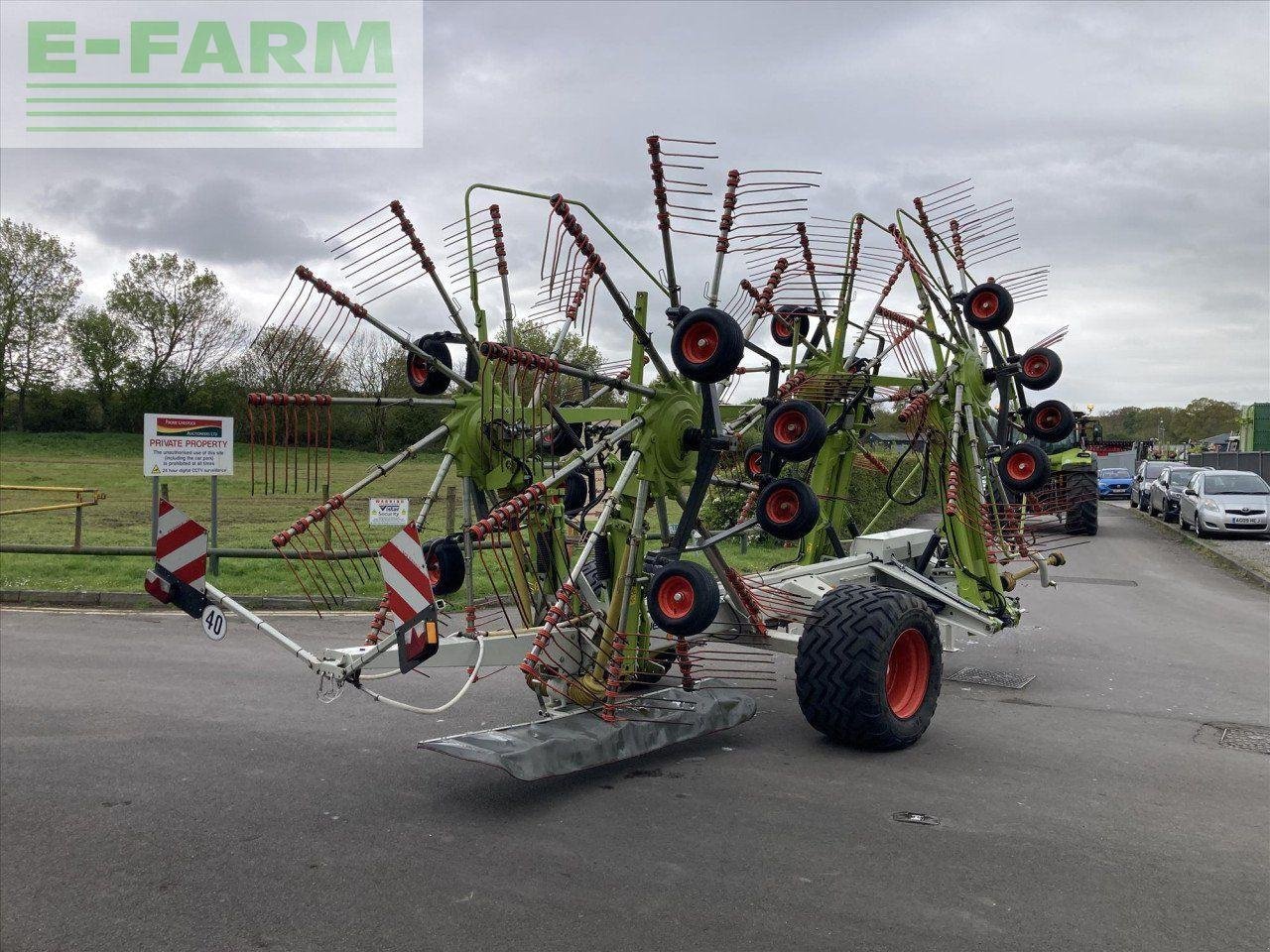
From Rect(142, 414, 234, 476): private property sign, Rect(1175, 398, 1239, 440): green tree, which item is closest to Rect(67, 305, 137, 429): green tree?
Rect(142, 414, 234, 476): private property sign

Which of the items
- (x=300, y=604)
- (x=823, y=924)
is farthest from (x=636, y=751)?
(x=300, y=604)

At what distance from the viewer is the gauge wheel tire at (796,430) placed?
6176 millimetres

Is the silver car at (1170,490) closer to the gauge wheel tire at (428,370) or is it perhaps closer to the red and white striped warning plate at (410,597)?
the gauge wheel tire at (428,370)

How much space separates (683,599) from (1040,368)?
179 inches

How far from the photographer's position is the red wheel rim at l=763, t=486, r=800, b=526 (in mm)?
6328

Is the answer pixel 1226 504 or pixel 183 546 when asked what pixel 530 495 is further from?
pixel 1226 504

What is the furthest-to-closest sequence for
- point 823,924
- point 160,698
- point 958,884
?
point 160,698 → point 958,884 → point 823,924

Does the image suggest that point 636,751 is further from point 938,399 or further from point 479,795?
point 938,399

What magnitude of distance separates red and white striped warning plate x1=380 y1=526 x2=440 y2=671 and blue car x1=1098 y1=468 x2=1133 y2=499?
41.1 meters

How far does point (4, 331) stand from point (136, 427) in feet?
26.5

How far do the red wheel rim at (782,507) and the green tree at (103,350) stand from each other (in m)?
47.0

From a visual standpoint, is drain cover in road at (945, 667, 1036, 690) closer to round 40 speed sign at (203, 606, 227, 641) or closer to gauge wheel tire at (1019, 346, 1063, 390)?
gauge wheel tire at (1019, 346, 1063, 390)

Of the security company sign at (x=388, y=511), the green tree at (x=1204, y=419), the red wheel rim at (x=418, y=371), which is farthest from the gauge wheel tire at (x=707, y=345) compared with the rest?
the green tree at (x=1204, y=419)

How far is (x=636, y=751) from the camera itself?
5902 millimetres
